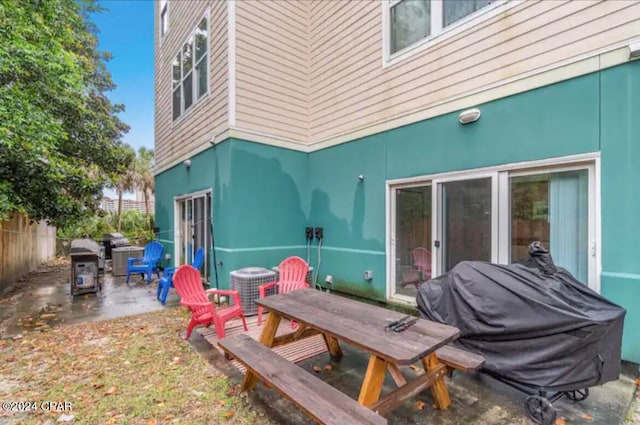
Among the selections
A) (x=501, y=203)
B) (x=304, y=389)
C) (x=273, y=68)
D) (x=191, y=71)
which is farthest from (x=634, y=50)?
(x=191, y=71)

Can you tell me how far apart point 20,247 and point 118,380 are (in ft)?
26.4

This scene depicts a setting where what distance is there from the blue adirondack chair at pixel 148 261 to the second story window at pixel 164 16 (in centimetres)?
607

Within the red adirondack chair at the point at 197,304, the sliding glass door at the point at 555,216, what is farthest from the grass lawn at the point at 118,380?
the sliding glass door at the point at 555,216

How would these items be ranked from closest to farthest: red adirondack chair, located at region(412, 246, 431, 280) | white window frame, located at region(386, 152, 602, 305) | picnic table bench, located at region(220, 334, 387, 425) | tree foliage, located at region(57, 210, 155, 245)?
picnic table bench, located at region(220, 334, 387, 425)
white window frame, located at region(386, 152, 602, 305)
red adirondack chair, located at region(412, 246, 431, 280)
tree foliage, located at region(57, 210, 155, 245)

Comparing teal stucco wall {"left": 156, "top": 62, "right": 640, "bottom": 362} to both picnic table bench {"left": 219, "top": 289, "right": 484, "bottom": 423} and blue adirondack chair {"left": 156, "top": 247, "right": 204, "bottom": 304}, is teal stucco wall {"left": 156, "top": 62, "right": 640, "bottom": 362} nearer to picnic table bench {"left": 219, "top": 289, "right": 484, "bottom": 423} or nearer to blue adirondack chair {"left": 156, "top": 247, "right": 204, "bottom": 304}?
blue adirondack chair {"left": 156, "top": 247, "right": 204, "bottom": 304}

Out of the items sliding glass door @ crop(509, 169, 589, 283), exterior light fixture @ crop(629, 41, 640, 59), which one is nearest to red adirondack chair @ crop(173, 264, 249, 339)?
sliding glass door @ crop(509, 169, 589, 283)

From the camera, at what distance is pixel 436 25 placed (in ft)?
14.4

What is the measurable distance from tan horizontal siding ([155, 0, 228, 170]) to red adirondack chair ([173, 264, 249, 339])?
9.21 ft

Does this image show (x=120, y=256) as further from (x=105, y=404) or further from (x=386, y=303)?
(x=386, y=303)

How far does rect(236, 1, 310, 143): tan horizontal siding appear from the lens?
5.59m

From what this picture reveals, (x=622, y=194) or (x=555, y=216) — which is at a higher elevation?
(x=622, y=194)

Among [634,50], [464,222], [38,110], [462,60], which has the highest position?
[462,60]

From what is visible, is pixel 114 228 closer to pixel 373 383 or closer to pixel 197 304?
pixel 197 304

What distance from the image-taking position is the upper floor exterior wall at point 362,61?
3.30 m
